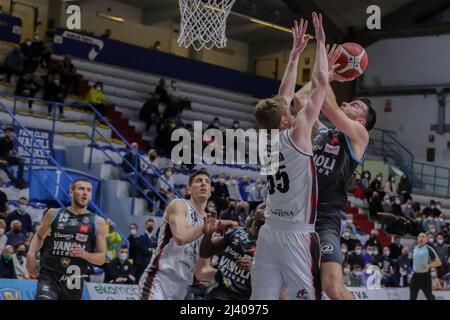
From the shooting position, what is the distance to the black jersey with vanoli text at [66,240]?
24.6ft

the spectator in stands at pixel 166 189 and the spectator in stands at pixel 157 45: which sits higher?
the spectator in stands at pixel 157 45

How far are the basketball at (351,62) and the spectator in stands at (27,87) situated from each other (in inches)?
488

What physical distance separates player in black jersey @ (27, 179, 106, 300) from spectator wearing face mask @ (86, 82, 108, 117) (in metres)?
12.3

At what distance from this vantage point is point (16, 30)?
21.3 meters

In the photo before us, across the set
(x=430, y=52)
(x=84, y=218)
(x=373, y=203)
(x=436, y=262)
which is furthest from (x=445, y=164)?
(x=84, y=218)

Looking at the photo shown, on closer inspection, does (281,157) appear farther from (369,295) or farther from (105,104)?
(105,104)

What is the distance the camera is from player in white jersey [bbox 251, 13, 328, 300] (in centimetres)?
597

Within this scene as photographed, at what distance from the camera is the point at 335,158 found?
6559 mm

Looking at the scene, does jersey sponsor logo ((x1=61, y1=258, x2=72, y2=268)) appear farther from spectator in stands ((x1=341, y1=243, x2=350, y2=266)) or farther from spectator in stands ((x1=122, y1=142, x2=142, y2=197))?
spectator in stands ((x1=341, y1=243, x2=350, y2=266))

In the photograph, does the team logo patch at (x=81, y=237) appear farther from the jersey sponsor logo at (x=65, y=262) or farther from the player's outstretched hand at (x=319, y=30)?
the player's outstretched hand at (x=319, y=30)

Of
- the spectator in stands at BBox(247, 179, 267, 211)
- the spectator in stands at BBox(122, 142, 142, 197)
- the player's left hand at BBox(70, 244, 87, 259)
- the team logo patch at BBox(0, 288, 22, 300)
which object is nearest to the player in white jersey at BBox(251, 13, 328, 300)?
the player's left hand at BBox(70, 244, 87, 259)

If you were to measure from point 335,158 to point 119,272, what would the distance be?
696cm

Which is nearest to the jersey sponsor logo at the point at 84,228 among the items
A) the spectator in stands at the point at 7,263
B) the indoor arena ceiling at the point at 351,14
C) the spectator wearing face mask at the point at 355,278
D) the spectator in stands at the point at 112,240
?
the spectator in stands at the point at 7,263

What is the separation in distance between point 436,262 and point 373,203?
21.4 feet
